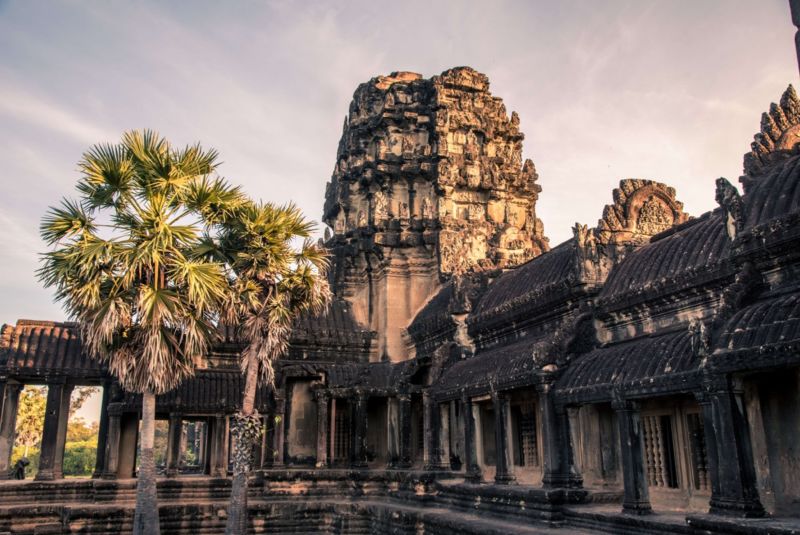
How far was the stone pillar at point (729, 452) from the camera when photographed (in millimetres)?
8648

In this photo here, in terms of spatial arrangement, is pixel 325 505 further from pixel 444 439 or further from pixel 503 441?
pixel 503 441

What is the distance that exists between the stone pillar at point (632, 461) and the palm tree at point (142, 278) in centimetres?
840

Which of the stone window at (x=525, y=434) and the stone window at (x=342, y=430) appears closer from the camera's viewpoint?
the stone window at (x=525, y=434)

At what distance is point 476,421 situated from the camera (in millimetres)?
16438

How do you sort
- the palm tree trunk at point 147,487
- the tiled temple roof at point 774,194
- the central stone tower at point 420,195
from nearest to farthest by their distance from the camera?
1. the tiled temple roof at point 774,194
2. the palm tree trunk at point 147,487
3. the central stone tower at point 420,195

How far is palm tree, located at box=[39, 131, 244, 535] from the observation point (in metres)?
14.1

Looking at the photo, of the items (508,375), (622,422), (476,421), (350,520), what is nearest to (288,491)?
(350,520)

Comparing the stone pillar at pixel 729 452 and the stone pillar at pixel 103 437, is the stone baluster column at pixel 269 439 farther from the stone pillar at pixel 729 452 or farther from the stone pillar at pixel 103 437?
the stone pillar at pixel 729 452

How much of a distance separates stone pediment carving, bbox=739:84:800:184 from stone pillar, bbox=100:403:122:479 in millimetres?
16765

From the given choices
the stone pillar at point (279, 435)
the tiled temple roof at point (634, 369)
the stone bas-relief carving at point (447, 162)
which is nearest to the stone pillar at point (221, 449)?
the stone pillar at point (279, 435)

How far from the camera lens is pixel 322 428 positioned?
21078 millimetres

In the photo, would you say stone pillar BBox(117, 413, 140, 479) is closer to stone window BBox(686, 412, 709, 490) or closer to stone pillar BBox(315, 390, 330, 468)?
stone pillar BBox(315, 390, 330, 468)

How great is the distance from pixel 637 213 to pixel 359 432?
1086 cm

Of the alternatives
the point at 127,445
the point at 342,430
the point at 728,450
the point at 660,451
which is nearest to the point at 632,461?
the point at 660,451
